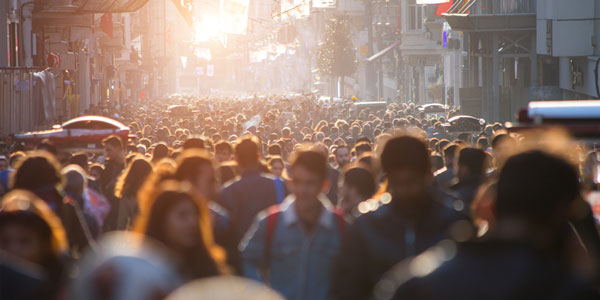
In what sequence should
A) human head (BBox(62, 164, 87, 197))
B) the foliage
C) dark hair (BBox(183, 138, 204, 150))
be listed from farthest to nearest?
the foliage < dark hair (BBox(183, 138, 204, 150)) < human head (BBox(62, 164, 87, 197))

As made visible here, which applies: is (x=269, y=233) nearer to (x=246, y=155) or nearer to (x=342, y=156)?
(x=246, y=155)

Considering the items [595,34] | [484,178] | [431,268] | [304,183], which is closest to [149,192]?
[304,183]

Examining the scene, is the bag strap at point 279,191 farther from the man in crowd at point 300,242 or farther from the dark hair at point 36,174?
the man in crowd at point 300,242

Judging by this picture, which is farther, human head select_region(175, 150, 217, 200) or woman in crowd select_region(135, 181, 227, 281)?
human head select_region(175, 150, 217, 200)

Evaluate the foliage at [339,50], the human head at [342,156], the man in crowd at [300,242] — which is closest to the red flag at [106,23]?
the foliage at [339,50]

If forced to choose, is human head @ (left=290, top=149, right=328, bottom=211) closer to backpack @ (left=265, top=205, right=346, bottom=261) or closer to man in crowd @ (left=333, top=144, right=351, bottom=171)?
backpack @ (left=265, top=205, right=346, bottom=261)

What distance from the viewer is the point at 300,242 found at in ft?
18.4

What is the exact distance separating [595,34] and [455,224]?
3134 centimetres

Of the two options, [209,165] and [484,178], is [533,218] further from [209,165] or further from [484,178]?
[484,178]

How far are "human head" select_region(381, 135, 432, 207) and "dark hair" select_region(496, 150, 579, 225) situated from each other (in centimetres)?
178

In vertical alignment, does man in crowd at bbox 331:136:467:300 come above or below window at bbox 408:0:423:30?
below

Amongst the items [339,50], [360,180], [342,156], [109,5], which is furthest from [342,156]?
[339,50]

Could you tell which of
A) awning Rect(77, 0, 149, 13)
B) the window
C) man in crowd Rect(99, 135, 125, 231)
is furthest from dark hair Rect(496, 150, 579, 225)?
the window

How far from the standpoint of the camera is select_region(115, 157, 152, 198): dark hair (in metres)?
9.70
